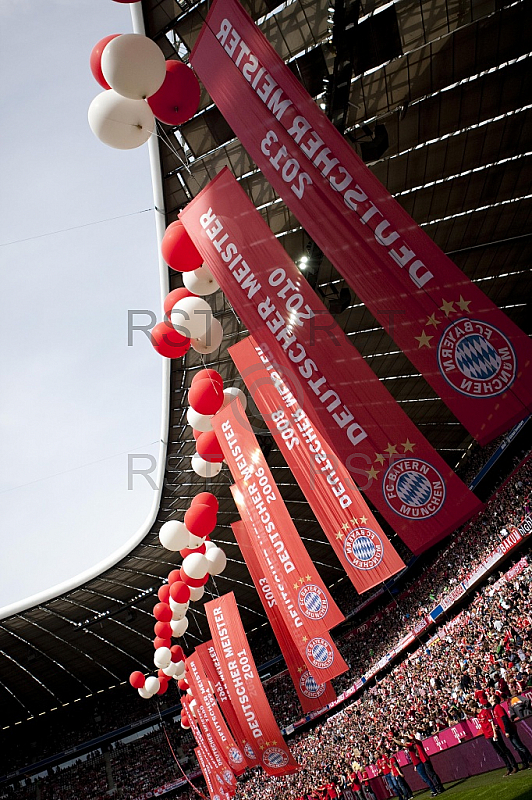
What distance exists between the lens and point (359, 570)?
560cm

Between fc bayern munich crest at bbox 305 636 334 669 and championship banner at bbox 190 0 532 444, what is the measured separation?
206 inches

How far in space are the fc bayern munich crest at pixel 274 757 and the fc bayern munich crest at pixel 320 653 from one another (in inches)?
145

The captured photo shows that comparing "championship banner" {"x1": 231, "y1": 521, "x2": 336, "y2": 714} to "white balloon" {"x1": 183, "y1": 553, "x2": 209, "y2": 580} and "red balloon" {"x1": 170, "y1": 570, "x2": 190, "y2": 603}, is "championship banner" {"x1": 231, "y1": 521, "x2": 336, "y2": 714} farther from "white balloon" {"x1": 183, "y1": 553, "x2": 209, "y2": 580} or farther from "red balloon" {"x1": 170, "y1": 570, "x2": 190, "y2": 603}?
"red balloon" {"x1": 170, "y1": 570, "x2": 190, "y2": 603}

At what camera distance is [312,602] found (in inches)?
294

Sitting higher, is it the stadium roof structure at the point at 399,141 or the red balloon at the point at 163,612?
the stadium roof structure at the point at 399,141

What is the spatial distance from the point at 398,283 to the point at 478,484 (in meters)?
27.4

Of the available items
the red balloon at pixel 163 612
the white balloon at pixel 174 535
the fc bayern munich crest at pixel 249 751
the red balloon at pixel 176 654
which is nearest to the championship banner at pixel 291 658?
the white balloon at pixel 174 535

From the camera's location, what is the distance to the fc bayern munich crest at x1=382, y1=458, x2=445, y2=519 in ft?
14.2

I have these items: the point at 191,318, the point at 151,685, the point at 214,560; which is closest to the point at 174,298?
the point at 191,318

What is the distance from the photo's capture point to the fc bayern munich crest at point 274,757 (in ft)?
34.6

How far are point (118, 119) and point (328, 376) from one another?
10.7 feet

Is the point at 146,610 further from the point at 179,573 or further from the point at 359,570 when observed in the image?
the point at 359,570

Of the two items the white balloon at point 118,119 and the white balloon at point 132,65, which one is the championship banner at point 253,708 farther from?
the white balloon at point 132,65

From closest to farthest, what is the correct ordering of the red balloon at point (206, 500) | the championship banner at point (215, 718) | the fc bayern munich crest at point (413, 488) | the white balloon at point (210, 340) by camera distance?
the fc bayern munich crest at point (413, 488) → the white balloon at point (210, 340) → the red balloon at point (206, 500) → the championship banner at point (215, 718)
